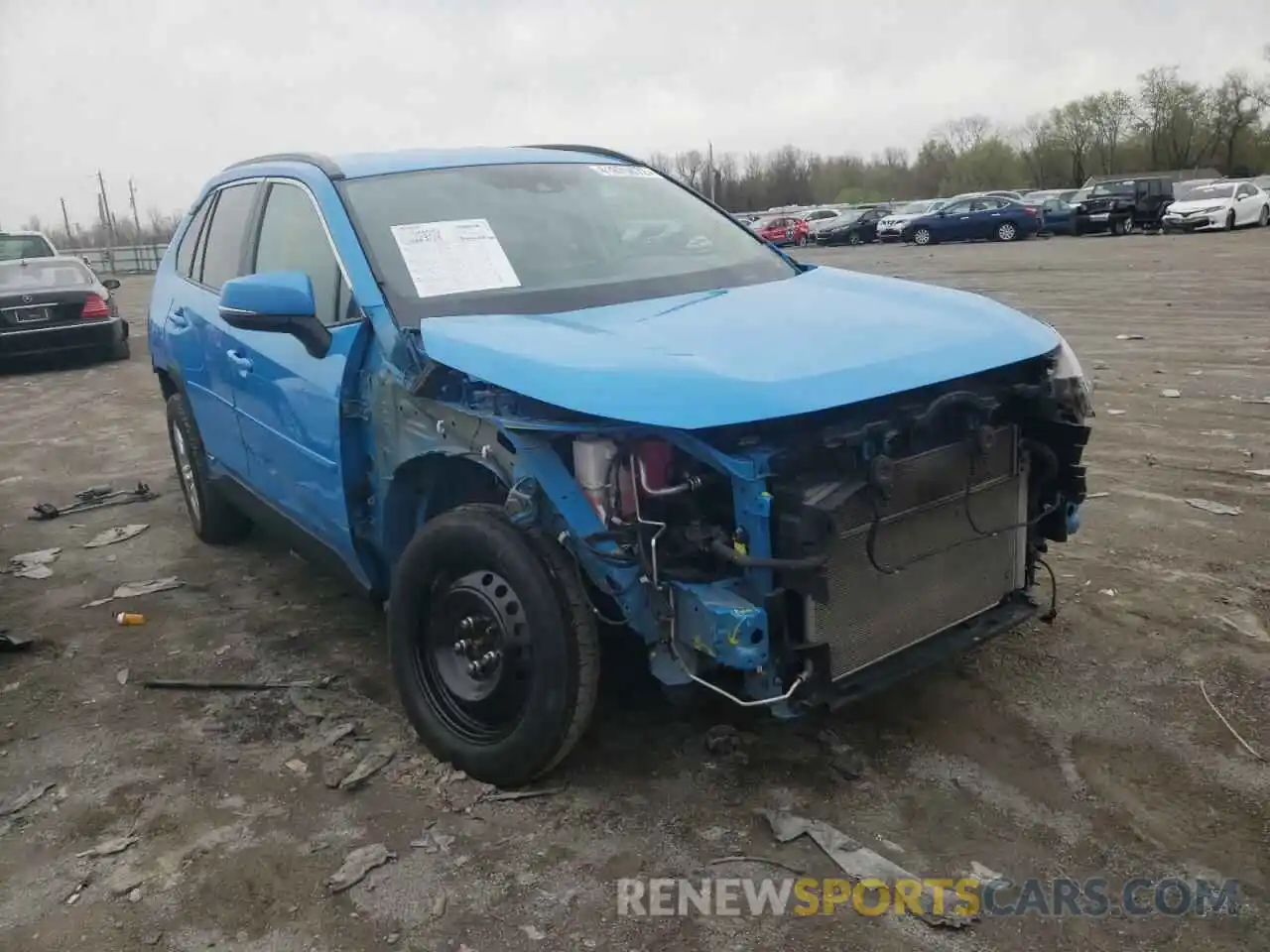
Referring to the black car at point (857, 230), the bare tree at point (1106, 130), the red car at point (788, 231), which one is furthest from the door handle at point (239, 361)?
the bare tree at point (1106, 130)

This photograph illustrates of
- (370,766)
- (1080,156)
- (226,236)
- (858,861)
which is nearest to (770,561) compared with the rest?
(858,861)

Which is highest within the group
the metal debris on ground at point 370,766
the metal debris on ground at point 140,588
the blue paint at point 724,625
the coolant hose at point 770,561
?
the coolant hose at point 770,561

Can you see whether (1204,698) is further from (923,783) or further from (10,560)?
(10,560)

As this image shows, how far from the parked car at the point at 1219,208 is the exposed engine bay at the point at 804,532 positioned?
31388 mm

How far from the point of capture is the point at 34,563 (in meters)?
5.55

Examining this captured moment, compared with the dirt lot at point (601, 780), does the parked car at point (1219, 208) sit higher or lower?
higher

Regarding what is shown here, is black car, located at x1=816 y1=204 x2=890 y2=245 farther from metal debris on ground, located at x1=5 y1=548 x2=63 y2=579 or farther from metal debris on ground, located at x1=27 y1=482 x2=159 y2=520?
metal debris on ground, located at x1=5 y1=548 x2=63 y2=579

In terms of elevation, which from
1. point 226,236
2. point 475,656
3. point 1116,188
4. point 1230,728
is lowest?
point 1230,728

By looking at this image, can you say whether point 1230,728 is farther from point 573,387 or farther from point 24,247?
point 24,247

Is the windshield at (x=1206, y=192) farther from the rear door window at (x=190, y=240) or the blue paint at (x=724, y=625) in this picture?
the blue paint at (x=724, y=625)

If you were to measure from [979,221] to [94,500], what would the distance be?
30936 millimetres

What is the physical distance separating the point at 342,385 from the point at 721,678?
5.27 feet

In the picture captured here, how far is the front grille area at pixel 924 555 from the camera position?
9.41ft

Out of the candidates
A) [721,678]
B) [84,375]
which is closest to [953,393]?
[721,678]
